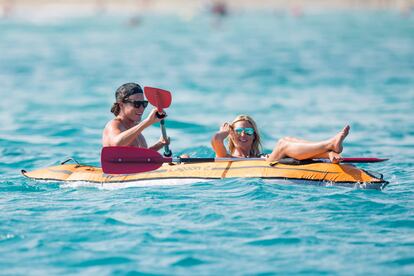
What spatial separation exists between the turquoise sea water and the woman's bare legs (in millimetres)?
351

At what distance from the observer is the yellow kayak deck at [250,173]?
28.1 feet

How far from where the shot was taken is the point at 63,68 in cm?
2623

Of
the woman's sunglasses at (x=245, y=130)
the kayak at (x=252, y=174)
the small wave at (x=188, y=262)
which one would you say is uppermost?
the woman's sunglasses at (x=245, y=130)

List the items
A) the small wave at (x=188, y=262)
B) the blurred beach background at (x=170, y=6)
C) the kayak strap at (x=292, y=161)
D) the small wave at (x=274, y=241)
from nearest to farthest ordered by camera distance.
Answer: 1. the small wave at (x=188, y=262)
2. the small wave at (x=274, y=241)
3. the kayak strap at (x=292, y=161)
4. the blurred beach background at (x=170, y=6)

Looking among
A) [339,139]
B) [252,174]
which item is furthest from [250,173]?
[339,139]

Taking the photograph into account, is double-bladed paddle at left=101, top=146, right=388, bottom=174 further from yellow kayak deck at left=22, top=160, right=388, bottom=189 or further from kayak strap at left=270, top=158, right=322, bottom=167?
kayak strap at left=270, top=158, right=322, bottom=167

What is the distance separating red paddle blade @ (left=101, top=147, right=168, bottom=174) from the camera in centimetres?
905

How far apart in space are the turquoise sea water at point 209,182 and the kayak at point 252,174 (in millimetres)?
90

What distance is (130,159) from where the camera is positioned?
29.8 feet

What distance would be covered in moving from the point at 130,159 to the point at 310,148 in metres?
1.94

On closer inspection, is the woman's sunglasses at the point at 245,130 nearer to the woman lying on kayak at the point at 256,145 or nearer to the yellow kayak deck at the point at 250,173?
the woman lying on kayak at the point at 256,145

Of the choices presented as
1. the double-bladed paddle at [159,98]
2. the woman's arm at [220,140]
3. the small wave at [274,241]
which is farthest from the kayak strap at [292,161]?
Answer: the small wave at [274,241]

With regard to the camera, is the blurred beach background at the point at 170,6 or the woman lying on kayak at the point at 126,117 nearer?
the woman lying on kayak at the point at 126,117

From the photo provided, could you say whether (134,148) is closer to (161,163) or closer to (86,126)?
(161,163)
